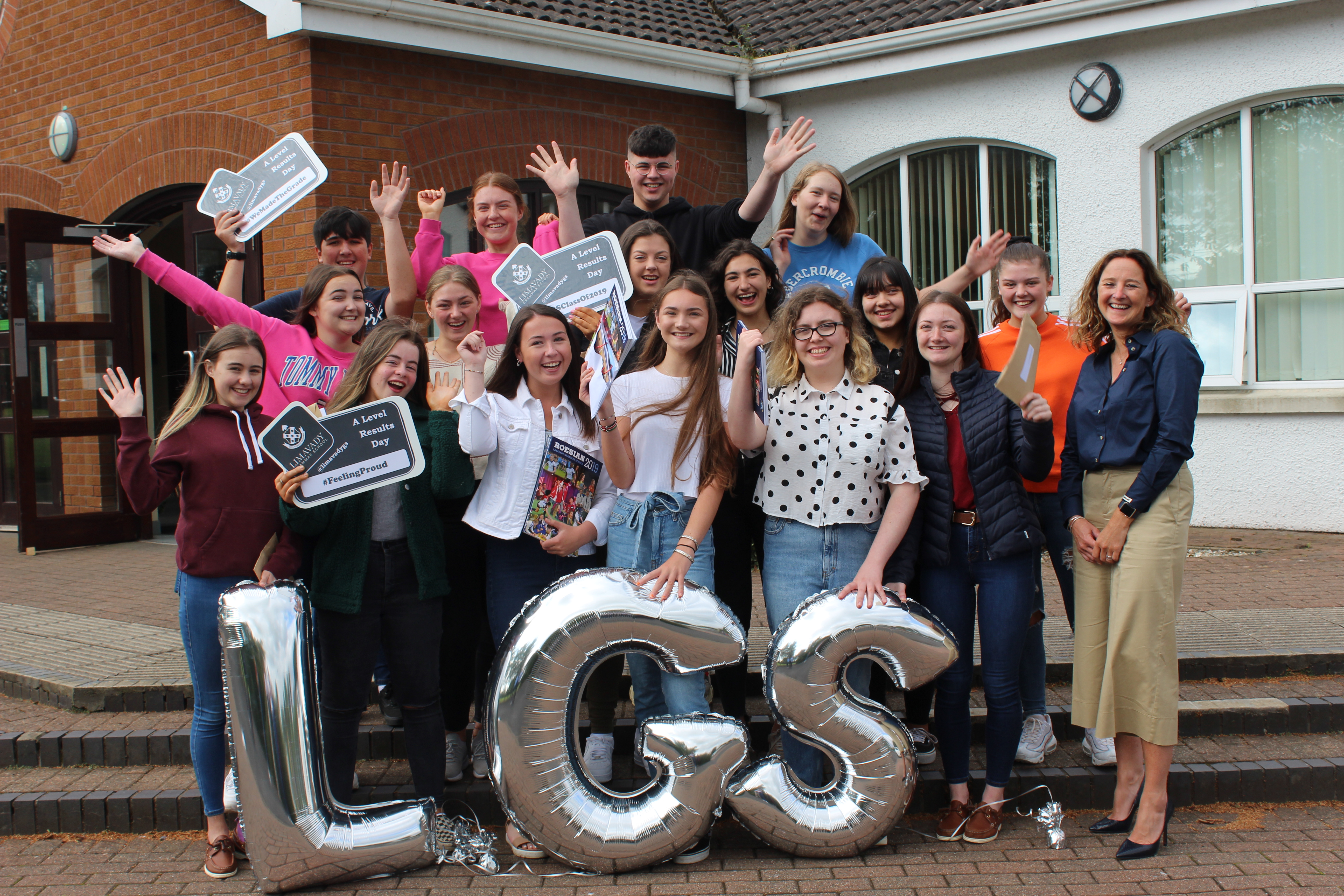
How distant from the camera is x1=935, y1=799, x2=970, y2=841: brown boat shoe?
12.5ft

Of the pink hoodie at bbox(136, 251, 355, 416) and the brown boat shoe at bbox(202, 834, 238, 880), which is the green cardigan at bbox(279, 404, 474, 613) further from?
the brown boat shoe at bbox(202, 834, 238, 880)

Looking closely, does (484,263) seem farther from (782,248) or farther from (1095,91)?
(1095,91)

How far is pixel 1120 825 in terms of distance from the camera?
12.4 feet

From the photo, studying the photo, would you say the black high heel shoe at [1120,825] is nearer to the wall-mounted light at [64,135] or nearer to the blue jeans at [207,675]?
the blue jeans at [207,675]

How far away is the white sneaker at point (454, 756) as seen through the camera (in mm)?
4133

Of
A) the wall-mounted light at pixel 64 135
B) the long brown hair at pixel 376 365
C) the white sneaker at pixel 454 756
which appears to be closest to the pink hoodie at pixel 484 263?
the long brown hair at pixel 376 365

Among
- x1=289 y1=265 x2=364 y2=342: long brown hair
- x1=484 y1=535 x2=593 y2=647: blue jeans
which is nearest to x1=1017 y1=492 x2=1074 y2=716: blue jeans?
x1=484 y1=535 x2=593 y2=647: blue jeans

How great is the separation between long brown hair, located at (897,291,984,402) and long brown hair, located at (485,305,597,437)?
1138 millimetres

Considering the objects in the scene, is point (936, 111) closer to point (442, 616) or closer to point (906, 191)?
point (906, 191)

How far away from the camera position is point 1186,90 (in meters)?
8.65

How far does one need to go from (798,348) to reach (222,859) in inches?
104

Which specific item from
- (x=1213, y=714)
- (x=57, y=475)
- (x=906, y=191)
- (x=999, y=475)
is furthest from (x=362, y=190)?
(x=1213, y=714)

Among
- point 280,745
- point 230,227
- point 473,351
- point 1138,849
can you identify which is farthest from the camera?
point 230,227

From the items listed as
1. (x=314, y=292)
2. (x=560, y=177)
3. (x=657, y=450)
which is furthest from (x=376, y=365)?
(x=560, y=177)
